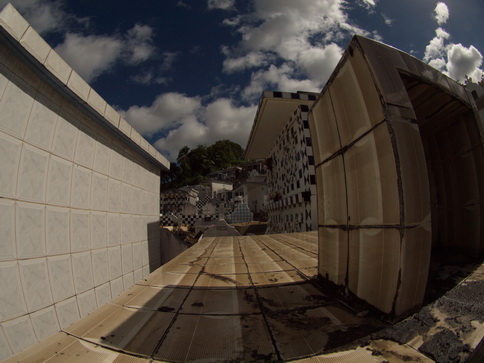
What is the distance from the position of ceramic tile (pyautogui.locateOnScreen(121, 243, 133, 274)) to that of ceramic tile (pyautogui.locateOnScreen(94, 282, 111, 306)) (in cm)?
51

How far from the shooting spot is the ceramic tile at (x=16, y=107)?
1545mm

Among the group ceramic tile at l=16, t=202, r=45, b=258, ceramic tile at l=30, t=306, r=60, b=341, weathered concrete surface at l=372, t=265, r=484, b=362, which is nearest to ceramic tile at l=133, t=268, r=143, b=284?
ceramic tile at l=30, t=306, r=60, b=341

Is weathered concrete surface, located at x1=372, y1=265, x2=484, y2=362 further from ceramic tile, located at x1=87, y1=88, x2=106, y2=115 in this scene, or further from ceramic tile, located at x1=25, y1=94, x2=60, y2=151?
ceramic tile, located at x1=87, y1=88, x2=106, y2=115

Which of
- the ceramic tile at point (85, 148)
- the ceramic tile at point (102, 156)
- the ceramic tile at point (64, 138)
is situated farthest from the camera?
the ceramic tile at point (102, 156)

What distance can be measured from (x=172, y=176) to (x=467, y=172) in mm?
51288

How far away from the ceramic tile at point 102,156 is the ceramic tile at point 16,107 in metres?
0.98

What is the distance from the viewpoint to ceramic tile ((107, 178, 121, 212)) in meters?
2.96

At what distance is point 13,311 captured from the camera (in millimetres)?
1447

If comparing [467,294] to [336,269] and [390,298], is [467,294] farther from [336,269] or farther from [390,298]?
[336,269]

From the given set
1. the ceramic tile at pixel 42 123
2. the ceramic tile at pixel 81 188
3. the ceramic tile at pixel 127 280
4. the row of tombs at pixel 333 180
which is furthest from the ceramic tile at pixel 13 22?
the ceramic tile at pixel 127 280

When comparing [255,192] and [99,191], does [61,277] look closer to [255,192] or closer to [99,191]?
[99,191]

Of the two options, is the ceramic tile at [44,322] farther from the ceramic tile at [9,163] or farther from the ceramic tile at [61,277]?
the ceramic tile at [9,163]

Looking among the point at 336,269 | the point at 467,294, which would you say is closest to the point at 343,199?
the point at 336,269

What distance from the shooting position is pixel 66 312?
1.94 metres
